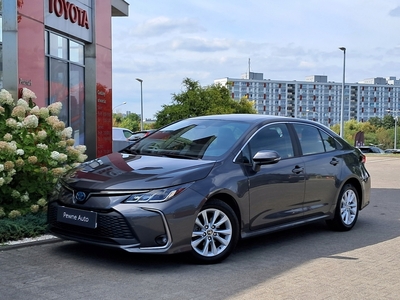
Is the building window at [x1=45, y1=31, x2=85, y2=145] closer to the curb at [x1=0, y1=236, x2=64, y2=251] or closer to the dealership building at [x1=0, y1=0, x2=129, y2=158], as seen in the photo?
the dealership building at [x1=0, y1=0, x2=129, y2=158]

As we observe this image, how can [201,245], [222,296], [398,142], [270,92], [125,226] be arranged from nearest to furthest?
[222,296] < [125,226] < [201,245] < [398,142] < [270,92]

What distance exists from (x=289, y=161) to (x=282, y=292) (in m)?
2.33

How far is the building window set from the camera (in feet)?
38.8

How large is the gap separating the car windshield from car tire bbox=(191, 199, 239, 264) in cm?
66

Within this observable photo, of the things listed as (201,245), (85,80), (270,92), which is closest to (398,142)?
(270,92)

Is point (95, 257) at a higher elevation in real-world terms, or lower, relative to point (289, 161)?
lower

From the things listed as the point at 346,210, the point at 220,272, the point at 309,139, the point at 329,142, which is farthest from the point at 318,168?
the point at 220,272

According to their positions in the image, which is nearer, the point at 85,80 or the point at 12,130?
the point at 12,130

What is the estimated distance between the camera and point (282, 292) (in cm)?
473

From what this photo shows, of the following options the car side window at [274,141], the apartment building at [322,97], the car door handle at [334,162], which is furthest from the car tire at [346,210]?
the apartment building at [322,97]

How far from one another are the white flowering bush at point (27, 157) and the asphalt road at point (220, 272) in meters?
1.19

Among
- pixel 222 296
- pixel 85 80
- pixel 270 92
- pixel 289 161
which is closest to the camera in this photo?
pixel 222 296

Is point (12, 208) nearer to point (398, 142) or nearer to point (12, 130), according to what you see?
Result: point (12, 130)

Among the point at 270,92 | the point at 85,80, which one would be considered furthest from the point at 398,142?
the point at 85,80
